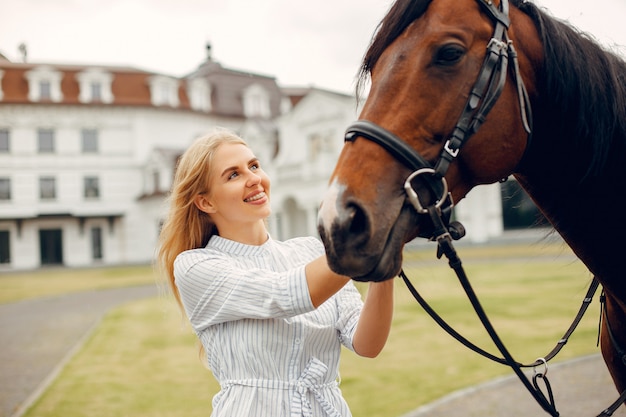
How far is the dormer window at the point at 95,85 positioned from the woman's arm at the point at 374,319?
40.1 meters

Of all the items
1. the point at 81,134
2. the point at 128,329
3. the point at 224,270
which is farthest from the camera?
the point at 81,134

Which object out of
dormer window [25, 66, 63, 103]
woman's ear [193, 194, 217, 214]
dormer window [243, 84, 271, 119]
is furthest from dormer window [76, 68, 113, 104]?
woman's ear [193, 194, 217, 214]

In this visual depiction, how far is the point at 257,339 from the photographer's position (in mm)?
2055

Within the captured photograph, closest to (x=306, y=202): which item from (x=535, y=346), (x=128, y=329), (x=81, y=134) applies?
(x=81, y=134)

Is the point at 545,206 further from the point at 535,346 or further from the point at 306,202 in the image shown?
the point at 306,202

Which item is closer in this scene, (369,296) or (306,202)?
(369,296)

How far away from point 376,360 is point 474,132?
19.5 ft

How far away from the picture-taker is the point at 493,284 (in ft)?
42.8

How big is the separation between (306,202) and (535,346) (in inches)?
958

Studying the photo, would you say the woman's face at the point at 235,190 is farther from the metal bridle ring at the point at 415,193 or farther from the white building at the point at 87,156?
the white building at the point at 87,156

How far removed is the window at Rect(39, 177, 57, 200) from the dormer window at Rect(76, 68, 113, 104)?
6068 mm

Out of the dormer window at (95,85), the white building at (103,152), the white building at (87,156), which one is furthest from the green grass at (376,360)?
the dormer window at (95,85)

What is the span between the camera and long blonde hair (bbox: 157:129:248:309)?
7.49 feet

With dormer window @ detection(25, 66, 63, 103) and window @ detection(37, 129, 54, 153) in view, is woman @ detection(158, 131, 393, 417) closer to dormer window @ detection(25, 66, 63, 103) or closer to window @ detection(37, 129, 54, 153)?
window @ detection(37, 129, 54, 153)
